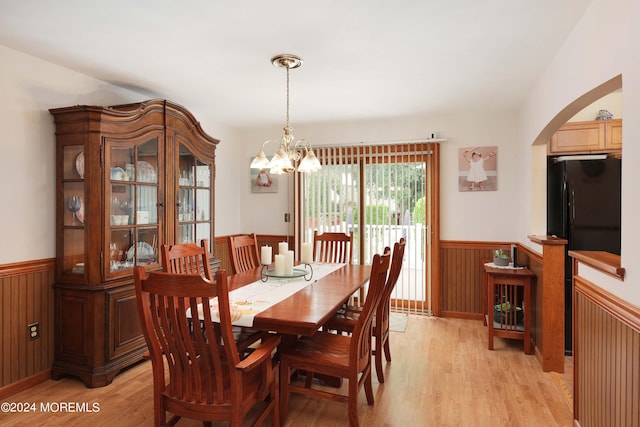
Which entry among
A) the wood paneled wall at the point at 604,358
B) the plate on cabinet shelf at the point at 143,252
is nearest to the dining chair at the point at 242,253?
the plate on cabinet shelf at the point at 143,252

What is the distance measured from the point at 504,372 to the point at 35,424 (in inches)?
126

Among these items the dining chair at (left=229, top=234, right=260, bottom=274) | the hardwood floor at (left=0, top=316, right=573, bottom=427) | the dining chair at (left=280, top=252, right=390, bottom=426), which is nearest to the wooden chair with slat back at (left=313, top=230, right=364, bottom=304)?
the dining chair at (left=229, top=234, right=260, bottom=274)

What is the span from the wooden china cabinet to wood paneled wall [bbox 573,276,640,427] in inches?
119

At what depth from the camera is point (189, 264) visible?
275cm

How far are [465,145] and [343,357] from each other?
3.12 metres

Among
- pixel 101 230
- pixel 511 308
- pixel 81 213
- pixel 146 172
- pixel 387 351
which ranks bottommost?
pixel 387 351

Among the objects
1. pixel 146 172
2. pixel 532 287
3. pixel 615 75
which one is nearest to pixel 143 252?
pixel 146 172

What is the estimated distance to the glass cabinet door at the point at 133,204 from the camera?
283 cm

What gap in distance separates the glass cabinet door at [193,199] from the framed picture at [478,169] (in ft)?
9.28

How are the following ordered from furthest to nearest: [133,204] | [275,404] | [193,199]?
[193,199]
[133,204]
[275,404]

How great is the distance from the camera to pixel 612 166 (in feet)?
9.92

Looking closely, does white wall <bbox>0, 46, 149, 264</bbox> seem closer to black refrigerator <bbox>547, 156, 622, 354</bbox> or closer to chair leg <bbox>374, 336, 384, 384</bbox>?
chair leg <bbox>374, 336, 384, 384</bbox>

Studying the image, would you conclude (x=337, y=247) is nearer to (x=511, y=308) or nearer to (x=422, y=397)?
Result: (x=422, y=397)

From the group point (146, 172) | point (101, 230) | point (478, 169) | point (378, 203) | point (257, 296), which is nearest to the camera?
point (257, 296)
